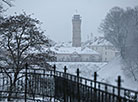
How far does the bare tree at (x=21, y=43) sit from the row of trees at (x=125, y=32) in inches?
1061

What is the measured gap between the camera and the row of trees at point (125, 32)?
39125mm

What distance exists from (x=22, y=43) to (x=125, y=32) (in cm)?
3511

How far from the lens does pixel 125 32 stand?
4400 cm

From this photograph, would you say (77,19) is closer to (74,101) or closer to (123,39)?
(123,39)

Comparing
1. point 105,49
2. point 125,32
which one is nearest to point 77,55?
point 105,49

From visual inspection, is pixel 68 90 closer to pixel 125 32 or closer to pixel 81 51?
pixel 125 32

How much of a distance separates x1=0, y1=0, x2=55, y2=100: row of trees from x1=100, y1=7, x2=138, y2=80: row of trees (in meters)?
26.9

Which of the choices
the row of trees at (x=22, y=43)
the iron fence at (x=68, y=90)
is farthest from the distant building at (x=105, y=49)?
the iron fence at (x=68, y=90)

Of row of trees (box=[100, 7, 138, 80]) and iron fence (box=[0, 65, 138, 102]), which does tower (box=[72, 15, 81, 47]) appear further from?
iron fence (box=[0, 65, 138, 102])

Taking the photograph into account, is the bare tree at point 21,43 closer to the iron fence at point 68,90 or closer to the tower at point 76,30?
the iron fence at point 68,90

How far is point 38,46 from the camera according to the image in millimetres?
11438

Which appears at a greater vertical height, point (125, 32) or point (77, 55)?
point (125, 32)

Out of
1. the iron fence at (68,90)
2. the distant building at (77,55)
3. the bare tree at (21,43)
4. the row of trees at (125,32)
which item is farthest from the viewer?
the distant building at (77,55)

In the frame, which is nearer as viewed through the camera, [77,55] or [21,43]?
[21,43]
